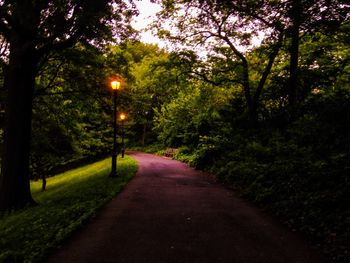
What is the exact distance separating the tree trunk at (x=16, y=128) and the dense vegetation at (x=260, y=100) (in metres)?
0.75

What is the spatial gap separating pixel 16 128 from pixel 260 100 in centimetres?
1339

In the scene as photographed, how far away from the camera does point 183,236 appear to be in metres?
6.19

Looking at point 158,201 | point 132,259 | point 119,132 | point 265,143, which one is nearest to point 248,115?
point 265,143

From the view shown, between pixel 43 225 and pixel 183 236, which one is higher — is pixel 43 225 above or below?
below

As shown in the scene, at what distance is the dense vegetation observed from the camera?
6914mm

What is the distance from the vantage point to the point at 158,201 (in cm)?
955

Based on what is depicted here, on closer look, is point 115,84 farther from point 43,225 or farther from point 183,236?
point 183,236

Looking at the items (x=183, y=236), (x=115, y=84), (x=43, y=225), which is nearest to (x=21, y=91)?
(x=115, y=84)

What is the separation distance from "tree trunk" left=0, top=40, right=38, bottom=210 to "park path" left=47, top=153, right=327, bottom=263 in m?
3.65

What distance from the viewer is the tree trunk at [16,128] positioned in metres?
10.0

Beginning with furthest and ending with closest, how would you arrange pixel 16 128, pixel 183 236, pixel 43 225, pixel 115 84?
1. pixel 115 84
2. pixel 16 128
3. pixel 43 225
4. pixel 183 236

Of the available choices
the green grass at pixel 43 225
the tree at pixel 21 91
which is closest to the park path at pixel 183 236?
the green grass at pixel 43 225

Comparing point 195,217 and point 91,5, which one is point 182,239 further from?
point 91,5

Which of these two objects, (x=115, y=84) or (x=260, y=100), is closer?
(x=115, y=84)
